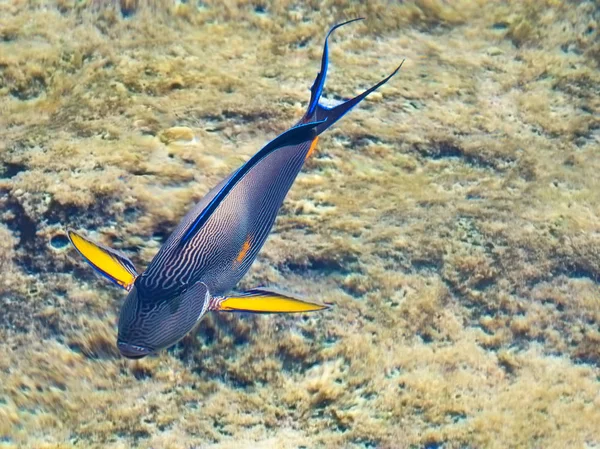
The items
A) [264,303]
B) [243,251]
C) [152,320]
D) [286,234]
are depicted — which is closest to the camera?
[152,320]

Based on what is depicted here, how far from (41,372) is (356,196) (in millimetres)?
1632

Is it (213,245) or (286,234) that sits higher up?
(213,245)

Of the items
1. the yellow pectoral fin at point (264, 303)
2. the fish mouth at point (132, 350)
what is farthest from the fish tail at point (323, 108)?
the fish mouth at point (132, 350)

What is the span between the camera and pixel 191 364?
2.25 meters

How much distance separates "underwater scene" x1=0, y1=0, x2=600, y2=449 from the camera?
2117 millimetres

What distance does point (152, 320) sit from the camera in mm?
1626

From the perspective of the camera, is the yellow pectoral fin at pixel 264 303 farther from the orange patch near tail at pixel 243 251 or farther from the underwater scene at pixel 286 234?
the orange patch near tail at pixel 243 251

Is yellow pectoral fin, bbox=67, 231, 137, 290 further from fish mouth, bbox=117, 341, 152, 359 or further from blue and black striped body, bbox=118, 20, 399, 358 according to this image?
fish mouth, bbox=117, 341, 152, 359

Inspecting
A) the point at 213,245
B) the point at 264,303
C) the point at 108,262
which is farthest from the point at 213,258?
the point at 108,262

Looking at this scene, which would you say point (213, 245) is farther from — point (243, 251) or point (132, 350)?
point (132, 350)

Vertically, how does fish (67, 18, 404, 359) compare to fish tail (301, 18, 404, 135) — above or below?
below

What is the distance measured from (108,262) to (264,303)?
55 cm

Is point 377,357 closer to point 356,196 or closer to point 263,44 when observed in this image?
point 356,196

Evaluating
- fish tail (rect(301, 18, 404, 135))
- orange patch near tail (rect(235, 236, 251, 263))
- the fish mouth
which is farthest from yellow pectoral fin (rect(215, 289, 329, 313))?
fish tail (rect(301, 18, 404, 135))
